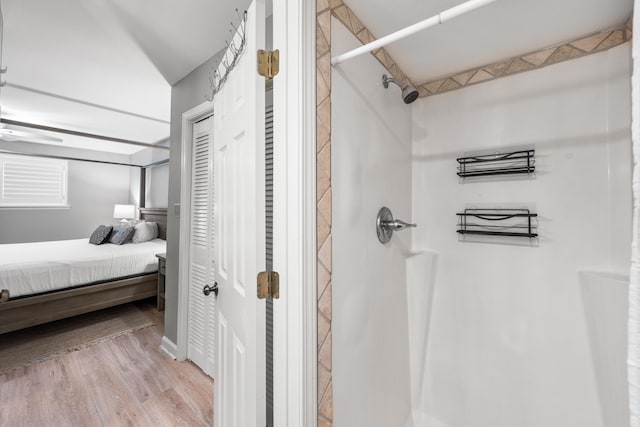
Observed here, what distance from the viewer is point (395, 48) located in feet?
4.51

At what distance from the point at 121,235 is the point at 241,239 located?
13.7ft

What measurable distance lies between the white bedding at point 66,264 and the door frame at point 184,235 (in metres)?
1.57

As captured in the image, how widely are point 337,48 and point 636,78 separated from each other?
841 mm

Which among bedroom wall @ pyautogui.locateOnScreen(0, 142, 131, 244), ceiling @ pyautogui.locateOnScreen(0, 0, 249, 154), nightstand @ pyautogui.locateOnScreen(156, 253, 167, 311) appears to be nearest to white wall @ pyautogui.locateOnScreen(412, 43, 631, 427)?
ceiling @ pyautogui.locateOnScreen(0, 0, 249, 154)

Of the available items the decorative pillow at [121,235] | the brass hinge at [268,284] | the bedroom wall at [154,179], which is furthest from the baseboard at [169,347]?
the bedroom wall at [154,179]

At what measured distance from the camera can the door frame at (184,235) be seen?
2260mm

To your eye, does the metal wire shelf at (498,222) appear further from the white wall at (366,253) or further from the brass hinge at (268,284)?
the brass hinge at (268,284)

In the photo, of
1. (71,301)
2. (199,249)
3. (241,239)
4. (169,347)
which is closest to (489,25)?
(241,239)

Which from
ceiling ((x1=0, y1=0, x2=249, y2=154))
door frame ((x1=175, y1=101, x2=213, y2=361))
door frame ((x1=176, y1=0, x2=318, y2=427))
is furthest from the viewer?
door frame ((x1=175, y1=101, x2=213, y2=361))

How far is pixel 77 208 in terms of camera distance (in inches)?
212

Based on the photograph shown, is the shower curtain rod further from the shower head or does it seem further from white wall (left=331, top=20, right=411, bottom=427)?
the shower head

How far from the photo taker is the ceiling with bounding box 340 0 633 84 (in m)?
1.08

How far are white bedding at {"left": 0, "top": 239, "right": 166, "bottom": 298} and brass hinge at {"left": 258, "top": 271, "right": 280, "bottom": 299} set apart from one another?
3.24m

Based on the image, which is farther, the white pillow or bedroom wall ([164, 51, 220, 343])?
the white pillow
